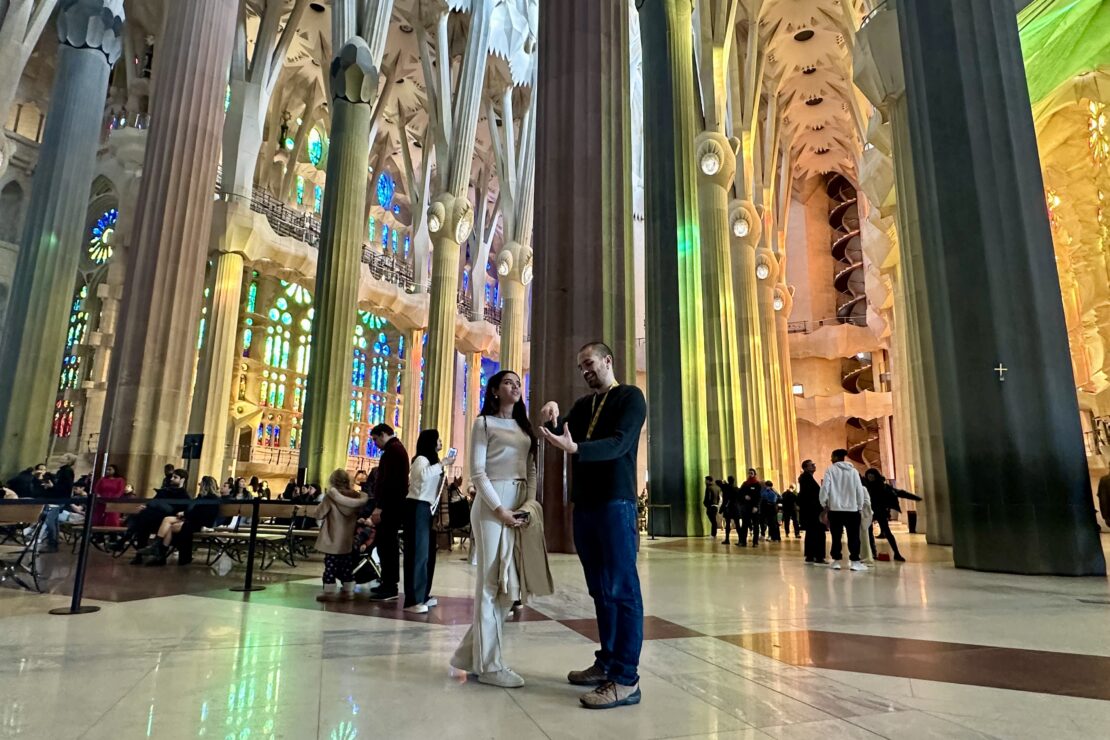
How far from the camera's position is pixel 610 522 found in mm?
2275

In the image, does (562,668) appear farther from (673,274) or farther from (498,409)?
(673,274)

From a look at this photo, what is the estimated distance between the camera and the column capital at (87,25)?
1423 cm

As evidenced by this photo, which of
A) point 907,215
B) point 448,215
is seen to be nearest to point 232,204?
point 448,215

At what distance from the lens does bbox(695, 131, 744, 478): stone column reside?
15484mm

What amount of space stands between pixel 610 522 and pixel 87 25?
18216 millimetres

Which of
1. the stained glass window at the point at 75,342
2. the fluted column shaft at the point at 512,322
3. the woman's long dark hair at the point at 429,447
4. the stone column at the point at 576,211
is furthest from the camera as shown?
the fluted column shaft at the point at 512,322

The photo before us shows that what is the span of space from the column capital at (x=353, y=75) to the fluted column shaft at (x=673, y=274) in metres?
6.88

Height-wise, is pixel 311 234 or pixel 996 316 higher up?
pixel 311 234

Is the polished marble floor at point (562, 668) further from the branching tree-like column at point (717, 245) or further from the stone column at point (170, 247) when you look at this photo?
the branching tree-like column at point (717, 245)

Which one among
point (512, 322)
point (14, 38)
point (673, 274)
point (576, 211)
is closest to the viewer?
point (576, 211)

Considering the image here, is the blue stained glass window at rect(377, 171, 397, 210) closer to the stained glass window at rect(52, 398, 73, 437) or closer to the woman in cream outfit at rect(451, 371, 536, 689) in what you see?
the stained glass window at rect(52, 398, 73, 437)

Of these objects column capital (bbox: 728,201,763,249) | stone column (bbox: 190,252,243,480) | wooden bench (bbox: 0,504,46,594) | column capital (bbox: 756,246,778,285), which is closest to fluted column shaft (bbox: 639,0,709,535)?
column capital (bbox: 728,201,763,249)

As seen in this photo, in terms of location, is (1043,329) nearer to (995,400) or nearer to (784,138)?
(995,400)

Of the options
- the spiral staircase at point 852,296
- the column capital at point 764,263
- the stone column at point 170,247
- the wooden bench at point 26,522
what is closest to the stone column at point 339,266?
the stone column at point 170,247
